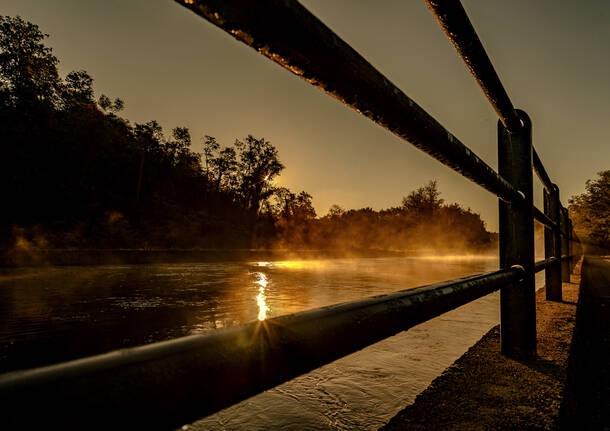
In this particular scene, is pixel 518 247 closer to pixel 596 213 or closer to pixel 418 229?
pixel 596 213

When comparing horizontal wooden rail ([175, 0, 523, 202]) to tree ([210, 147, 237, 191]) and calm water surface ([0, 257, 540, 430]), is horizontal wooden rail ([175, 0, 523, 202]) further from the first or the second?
tree ([210, 147, 237, 191])

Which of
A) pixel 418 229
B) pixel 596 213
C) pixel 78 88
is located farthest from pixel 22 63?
pixel 418 229

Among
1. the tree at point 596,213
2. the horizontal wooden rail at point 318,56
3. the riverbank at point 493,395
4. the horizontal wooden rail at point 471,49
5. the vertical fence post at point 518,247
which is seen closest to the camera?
the horizontal wooden rail at point 318,56

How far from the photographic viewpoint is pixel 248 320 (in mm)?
4246

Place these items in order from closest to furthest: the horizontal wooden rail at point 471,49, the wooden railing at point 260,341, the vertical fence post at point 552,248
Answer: the wooden railing at point 260,341, the horizontal wooden rail at point 471,49, the vertical fence post at point 552,248

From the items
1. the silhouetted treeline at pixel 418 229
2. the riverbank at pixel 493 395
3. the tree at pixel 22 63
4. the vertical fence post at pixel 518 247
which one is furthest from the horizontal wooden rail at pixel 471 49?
the silhouetted treeline at pixel 418 229

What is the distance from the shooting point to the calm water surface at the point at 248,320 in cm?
184

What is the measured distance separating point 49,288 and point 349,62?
945cm

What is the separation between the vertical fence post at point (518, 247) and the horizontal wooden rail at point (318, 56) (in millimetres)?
1162

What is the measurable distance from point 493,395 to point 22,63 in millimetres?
44269

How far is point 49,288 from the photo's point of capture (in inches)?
304

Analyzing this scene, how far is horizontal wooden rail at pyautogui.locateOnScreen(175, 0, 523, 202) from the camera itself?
1.21 feet

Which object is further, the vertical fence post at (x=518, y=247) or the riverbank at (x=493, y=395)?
the vertical fence post at (x=518, y=247)

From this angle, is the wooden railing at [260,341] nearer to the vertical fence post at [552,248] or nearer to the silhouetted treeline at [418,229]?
the vertical fence post at [552,248]
